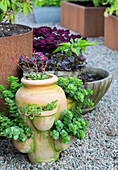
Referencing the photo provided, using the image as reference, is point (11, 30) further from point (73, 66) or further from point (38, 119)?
point (38, 119)

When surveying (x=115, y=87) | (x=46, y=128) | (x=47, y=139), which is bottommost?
(x=115, y=87)

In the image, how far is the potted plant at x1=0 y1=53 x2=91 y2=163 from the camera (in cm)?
179

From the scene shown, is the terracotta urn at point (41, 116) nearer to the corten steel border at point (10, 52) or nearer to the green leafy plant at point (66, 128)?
the green leafy plant at point (66, 128)

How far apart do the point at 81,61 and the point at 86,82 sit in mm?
250

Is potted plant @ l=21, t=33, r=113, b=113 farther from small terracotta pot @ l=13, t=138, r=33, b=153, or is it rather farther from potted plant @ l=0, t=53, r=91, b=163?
small terracotta pot @ l=13, t=138, r=33, b=153

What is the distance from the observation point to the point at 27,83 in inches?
72.5

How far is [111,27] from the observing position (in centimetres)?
538

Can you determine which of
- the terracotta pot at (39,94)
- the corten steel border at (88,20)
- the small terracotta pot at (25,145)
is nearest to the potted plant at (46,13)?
the corten steel border at (88,20)

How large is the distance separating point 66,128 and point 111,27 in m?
3.84

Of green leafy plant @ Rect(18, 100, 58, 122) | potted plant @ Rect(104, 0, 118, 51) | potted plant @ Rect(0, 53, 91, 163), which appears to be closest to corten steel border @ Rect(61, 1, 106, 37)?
potted plant @ Rect(104, 0, 118, 51)

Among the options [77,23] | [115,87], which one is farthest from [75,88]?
[77,23]

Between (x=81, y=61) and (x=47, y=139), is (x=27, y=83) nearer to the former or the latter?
(x=47, y=139)

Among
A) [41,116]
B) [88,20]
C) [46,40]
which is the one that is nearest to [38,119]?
[41,116]

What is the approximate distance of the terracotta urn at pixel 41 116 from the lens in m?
1.81
